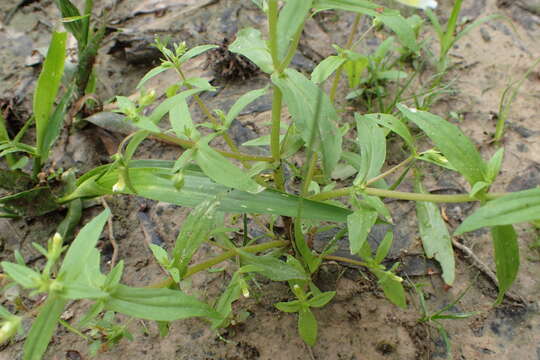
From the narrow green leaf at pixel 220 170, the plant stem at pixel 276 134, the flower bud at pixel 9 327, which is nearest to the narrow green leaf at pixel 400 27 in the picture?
the plant stem at pixel 276 134

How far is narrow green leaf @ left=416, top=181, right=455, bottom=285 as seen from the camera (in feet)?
6.58

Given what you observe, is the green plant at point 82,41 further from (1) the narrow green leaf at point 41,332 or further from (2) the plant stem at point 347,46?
(1) the narrow green leaf at point 41,332

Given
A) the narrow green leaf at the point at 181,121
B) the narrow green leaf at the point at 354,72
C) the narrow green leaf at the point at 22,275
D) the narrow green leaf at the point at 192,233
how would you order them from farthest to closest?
the narrow green leaf at the point at 354,72
the narrow green leaf at the point at 181,121
the narrow green leaf at the point at 192,233
the narrow green leaf at the point at 22,275

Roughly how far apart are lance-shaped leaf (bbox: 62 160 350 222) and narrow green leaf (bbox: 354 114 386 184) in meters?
0.19

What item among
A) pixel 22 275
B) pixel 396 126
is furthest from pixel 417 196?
pixel 22 275

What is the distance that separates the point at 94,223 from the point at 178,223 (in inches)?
39.3

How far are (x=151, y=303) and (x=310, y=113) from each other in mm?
800

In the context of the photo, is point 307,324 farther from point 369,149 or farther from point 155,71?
point 155,71

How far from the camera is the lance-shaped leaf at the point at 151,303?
4.46 ft

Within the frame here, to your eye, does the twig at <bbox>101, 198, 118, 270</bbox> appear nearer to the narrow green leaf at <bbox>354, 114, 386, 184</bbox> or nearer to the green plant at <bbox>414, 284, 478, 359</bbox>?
the narrow green leaf at <bbox>354, 114, 386, 184</bbox>

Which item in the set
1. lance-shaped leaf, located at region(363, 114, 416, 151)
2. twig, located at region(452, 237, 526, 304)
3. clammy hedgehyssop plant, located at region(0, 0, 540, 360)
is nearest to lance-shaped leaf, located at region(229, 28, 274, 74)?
clammy hedgehyssop plant, located at region(0, 0, 540, 360)

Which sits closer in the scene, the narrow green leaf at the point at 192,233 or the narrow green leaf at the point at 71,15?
the narrow green leaf at the point at 192,233

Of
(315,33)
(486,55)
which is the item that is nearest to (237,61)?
(315,33)

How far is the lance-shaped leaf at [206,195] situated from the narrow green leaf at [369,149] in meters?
0.19
